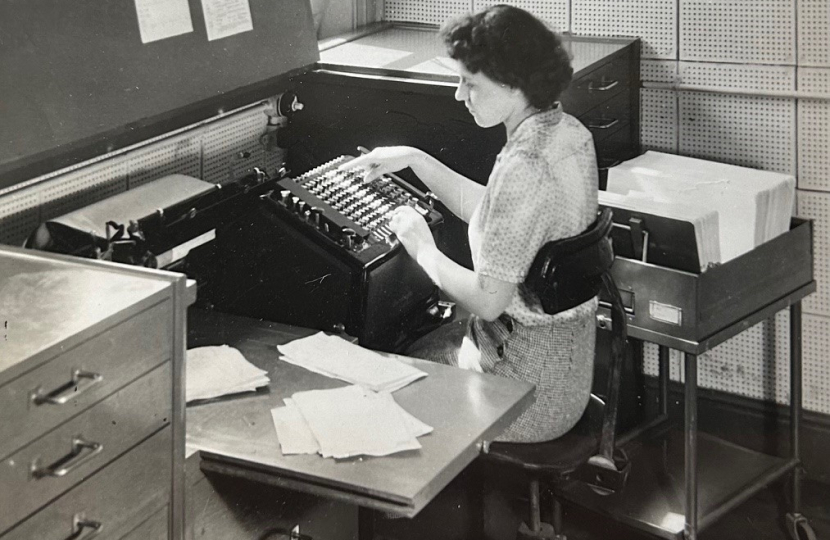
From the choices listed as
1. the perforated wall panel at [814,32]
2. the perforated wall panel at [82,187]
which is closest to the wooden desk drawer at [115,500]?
the perforated wall panel at [82,187]

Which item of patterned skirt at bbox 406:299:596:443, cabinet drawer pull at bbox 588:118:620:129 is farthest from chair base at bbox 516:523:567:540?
cabinet drawer pull at bbox 588:118:620:129

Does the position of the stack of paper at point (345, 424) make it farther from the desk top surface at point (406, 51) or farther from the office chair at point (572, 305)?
the desk top surface at point (406, 51)

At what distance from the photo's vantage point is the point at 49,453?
5.76ft

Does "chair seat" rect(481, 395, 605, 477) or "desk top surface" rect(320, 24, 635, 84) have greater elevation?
"desk top surface" rect(320, 24, 635, 84)

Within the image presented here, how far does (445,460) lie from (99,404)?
2.09ft

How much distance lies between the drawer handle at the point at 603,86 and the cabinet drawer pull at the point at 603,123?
97 millimetres

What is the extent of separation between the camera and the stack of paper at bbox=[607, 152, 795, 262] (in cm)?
322

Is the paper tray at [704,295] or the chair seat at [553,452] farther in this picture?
the paper tray at [704,295]

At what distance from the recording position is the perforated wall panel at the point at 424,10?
13.3ft

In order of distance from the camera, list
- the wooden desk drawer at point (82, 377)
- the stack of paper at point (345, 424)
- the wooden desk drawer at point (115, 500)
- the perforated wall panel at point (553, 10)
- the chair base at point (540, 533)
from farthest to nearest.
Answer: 1. the perforated wall panel at point (553, 10)
2. the chair base at point (540, 533)
3. the stack of paper at point (345, 424)
4. the wooden desk drawer at point (115, 500)
5. the wooden desk drawer at point (82, 377)

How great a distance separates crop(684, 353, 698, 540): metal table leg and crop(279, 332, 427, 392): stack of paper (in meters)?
0.97

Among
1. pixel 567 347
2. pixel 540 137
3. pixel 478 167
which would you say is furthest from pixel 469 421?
pixel 478 167

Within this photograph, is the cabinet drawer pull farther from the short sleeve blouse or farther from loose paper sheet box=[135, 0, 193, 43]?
loose paper sheet box=[135, 0, 193, 43]

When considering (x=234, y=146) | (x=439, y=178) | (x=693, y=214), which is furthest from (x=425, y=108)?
(x=693, y=214)
